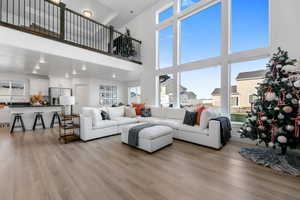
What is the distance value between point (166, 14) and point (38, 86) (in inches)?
298

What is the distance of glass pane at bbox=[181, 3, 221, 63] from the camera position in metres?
4.32

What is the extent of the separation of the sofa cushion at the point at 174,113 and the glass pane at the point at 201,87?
64 centimetres

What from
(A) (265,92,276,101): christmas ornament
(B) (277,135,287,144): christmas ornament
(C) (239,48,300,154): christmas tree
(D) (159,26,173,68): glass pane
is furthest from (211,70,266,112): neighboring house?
(D) (159,26,173,68): glass pane

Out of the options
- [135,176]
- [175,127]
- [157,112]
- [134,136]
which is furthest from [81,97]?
[135,176]

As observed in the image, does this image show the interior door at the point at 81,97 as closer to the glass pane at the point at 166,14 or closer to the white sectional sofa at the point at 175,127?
the white sectional sofa at the point at 175,127

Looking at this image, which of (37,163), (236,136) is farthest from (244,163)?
(37,163)

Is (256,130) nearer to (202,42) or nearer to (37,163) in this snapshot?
(202,42)

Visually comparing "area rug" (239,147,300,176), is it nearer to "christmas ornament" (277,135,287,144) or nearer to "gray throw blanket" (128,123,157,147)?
"christmas ornament" (277,135,287,144)

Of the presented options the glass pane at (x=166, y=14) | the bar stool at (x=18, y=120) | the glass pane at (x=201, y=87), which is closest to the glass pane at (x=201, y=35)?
the glass pane at (x=201, y=87)

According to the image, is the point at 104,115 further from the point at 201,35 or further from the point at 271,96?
the point at 201,35

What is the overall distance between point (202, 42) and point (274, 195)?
4444 mm

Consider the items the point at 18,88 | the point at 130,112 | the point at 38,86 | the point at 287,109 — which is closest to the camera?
the point at 287,109

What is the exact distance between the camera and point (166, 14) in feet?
18.9

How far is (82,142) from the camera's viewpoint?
140 inches
